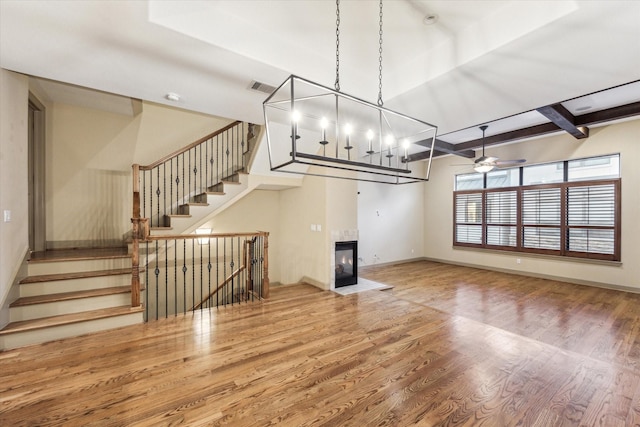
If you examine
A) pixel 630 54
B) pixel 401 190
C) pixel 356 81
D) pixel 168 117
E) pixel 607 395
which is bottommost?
pixel 607 395

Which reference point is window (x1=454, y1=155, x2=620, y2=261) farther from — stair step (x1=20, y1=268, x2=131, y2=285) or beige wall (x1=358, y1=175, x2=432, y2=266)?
stair step (x1=20, y1=268, x2=131, y2=285)

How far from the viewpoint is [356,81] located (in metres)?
3.26

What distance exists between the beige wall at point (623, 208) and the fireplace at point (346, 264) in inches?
165

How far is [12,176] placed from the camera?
9.77 ft

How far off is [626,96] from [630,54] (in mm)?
2742

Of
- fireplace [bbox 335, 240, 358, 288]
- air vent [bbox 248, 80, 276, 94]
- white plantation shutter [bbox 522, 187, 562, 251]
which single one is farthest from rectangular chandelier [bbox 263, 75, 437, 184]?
white plantation shutter [bbox 522, 187, 562, 251]

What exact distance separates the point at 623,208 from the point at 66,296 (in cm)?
956

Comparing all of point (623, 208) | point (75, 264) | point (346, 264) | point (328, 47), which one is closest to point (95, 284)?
point (75, 264)

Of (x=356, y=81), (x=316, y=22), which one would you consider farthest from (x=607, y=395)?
(x=316, y=22)

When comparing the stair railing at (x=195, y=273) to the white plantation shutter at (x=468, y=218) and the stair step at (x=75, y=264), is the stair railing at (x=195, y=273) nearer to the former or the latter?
the stair step at (x=75, y=264)

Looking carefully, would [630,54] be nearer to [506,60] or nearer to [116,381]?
[506,60]

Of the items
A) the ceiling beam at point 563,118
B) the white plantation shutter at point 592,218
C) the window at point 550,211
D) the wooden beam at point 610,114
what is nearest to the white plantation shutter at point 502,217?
Result: the window at point 550,211

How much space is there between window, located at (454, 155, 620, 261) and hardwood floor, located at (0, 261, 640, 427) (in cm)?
249

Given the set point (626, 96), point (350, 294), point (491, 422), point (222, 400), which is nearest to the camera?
point (491, 422)
